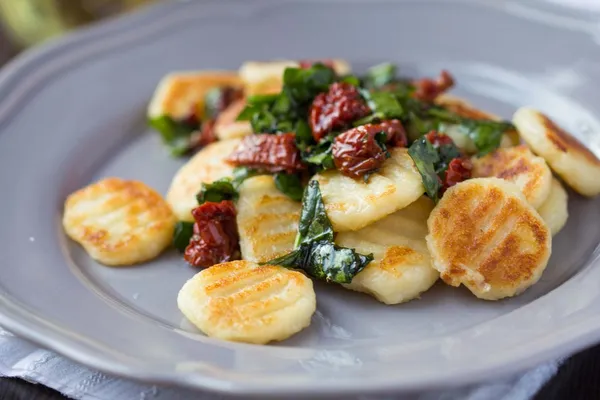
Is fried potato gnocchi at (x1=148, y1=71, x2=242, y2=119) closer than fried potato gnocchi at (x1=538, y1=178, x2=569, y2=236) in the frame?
No

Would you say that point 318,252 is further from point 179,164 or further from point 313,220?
point 179,164

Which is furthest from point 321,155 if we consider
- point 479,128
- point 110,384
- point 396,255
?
point 110,384

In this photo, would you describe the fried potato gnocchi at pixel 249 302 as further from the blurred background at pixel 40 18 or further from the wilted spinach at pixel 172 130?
the blurred background at pixel 40 18

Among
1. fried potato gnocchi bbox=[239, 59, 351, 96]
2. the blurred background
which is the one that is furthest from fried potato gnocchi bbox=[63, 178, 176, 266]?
the blurred background

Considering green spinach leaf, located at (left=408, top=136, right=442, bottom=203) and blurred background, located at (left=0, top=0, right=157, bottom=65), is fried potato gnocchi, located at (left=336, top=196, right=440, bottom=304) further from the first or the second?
blurred background, located at (left=0, top=0, right=157, bottom=65)

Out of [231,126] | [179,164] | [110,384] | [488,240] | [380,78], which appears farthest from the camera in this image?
[380,78]

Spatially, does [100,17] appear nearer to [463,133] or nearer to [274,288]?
[463,133]
